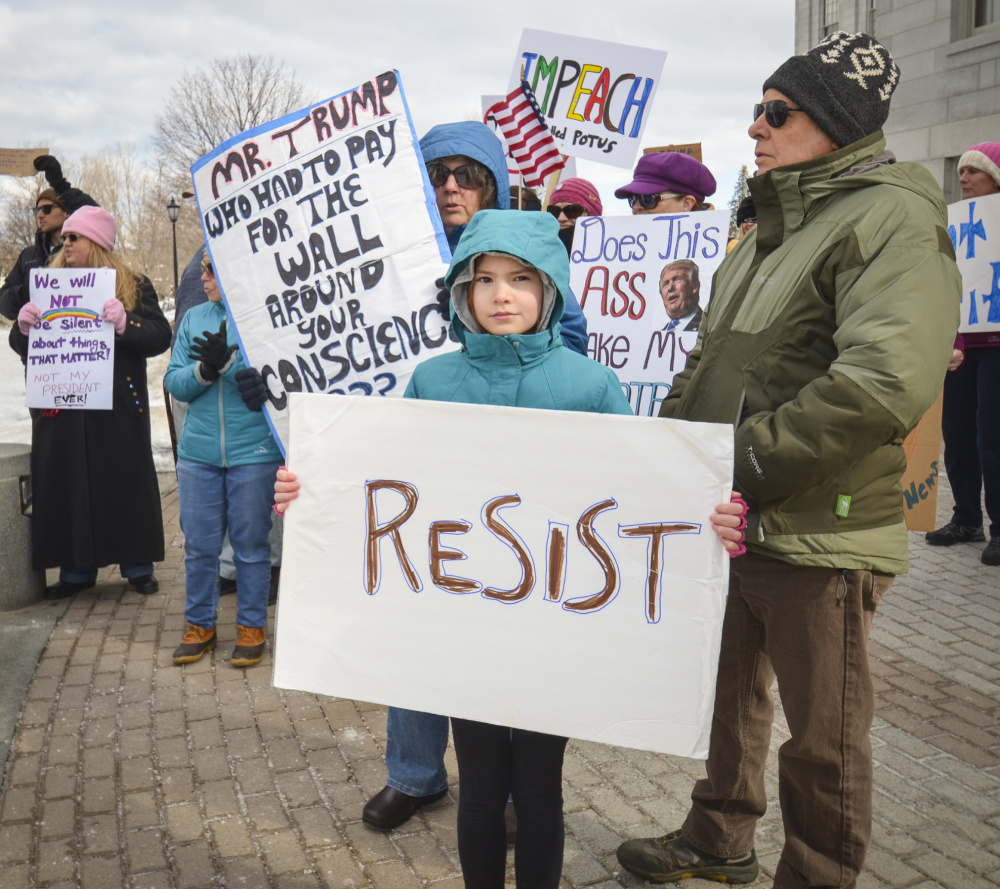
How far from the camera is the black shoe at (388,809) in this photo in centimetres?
311

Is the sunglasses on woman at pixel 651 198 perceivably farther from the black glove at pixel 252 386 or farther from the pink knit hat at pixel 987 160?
the black glove at pixel 252 386

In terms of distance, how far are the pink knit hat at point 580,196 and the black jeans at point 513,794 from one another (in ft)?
15.8

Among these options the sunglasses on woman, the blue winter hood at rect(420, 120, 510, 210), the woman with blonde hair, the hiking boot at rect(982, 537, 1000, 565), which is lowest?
the hiking boot at rect(982, 537, 1000, 565)

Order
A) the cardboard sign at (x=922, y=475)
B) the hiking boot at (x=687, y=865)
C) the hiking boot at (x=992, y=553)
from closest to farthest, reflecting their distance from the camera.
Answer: the hiking boot at (x=687, y=865)
the cardboard sign at (x=922, y=475)
the hiking boot at (x=992, y=553)

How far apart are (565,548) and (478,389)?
50cm

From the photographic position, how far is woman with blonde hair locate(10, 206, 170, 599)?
17.6 ft

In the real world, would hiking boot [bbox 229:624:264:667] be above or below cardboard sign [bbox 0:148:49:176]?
below

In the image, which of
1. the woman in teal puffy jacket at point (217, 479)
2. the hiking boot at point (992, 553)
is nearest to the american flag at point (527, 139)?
the woman in teal puffy jacket at point (217, 479)

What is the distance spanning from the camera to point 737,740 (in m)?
2.70

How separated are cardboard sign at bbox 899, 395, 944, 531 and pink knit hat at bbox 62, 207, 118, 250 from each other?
424 cm

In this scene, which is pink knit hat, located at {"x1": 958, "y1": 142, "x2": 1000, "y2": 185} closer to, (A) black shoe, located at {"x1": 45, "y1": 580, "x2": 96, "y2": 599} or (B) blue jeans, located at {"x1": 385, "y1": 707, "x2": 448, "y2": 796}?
(B) blue jeans, located at {"x1": 385, "y1": 707, "x2": 448, "y2": 796}

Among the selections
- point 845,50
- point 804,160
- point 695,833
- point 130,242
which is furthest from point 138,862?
point 130,242

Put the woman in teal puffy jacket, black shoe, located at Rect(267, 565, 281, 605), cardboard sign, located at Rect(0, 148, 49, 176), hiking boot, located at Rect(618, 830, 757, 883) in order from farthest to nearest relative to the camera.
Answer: cardboard sign, located at Rect(0, 148, 49, 176)
black shoe, located at Rect(267, 565, 281, 605)
the woman in teal puffy jacket
hiking boot, located at Rect(618, 830, 757, 883)

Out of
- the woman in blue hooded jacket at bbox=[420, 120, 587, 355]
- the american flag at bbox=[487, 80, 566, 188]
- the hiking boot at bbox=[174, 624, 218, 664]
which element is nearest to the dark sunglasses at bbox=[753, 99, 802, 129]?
the woman in blue hooded jacket at bbox=[420, 120, 587, 355]
